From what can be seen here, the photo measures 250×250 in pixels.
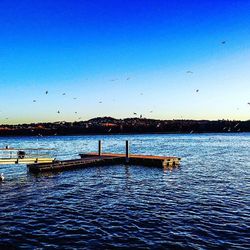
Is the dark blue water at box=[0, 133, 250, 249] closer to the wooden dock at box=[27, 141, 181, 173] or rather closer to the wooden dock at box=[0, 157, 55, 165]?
the wooden dock at box=[0, 157, 55, 165]

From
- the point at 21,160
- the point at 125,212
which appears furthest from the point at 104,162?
the point at 125,212

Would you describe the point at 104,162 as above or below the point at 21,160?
below

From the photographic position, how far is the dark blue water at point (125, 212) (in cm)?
1419

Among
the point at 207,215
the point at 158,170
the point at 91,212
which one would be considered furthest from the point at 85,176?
the point at 207,215

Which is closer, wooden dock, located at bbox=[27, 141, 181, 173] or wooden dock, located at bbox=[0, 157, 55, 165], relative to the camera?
wooden dock, located at bbox=[0, 157, 55, 165]

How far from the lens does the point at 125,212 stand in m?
18.6

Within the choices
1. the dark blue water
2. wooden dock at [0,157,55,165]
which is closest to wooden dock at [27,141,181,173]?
wooden dock at [0,157,55,165]

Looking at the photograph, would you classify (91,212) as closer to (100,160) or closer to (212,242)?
(212,242)

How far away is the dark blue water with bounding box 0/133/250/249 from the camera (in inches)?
559

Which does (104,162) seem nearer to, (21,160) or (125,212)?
(21,160)

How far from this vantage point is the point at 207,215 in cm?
1788

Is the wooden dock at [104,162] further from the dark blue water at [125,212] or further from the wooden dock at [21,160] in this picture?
the dark blue water at [125,212]

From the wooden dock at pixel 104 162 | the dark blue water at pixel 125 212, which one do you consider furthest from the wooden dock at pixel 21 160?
the dark blue water at pixel 125 212

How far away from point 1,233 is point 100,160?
26075 mm
